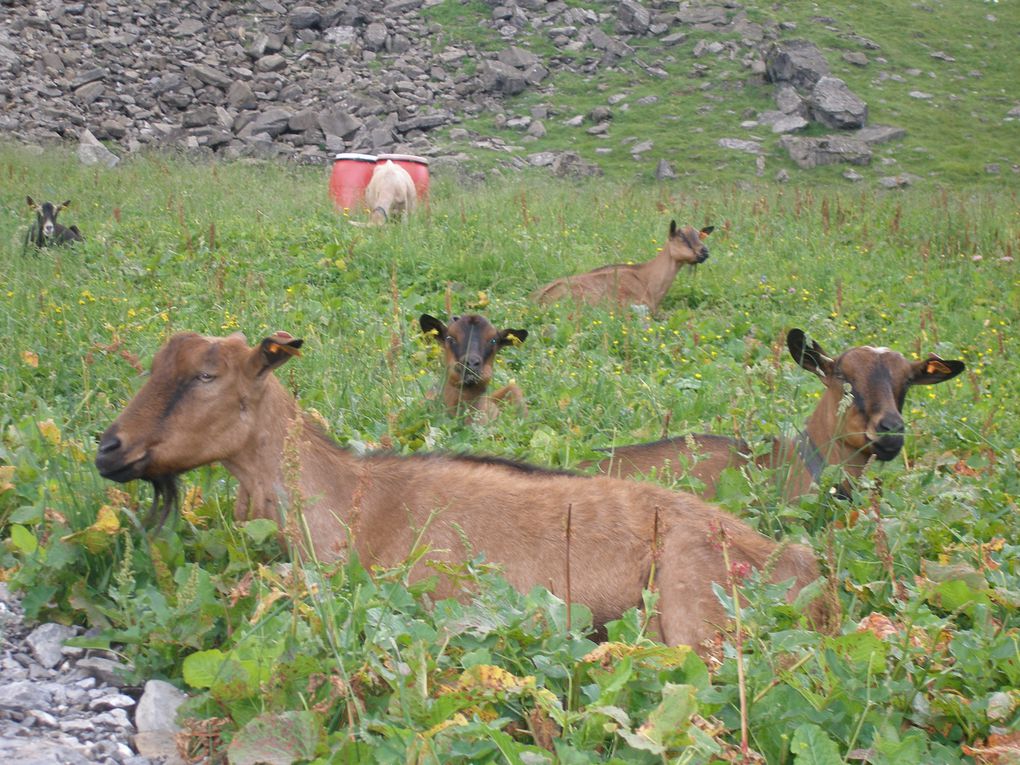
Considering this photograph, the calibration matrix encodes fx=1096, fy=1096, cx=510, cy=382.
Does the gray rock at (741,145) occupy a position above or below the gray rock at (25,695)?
below

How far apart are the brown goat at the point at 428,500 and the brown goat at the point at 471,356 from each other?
8.60ft

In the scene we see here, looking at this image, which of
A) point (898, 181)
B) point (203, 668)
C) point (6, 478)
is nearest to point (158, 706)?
point (203, 668)

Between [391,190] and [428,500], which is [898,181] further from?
[428,500]

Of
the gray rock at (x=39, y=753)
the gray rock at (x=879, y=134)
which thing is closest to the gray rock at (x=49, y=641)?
the gray rock at (x=39, y=753)

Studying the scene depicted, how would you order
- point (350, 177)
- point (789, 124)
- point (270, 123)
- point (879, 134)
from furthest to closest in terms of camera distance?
point (789, 124) < point (879, 134) < point (270, 123) < point (350, 177)

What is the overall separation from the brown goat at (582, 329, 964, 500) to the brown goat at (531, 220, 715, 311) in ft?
11.3

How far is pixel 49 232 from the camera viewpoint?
10.9 meters

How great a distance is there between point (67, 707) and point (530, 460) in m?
3.03

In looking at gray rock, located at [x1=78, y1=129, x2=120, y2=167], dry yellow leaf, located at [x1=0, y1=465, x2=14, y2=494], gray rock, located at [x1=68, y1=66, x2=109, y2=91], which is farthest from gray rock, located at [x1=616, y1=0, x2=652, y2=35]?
dry yellow leaf, located at [x1=0, y1=465, x2=14, y2=494]

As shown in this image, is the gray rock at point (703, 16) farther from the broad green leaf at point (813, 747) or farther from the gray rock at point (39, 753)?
the gray rock at point (39, 753)

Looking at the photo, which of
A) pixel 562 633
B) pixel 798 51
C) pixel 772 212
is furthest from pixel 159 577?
pixel 798 51

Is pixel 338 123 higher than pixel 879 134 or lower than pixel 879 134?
higher

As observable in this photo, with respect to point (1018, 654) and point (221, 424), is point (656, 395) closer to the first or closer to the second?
point (221, 424)

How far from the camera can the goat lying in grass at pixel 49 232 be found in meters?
10.7
